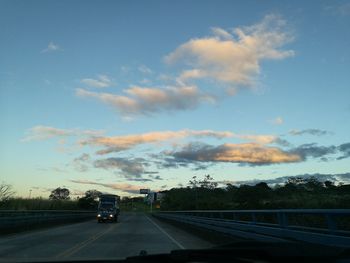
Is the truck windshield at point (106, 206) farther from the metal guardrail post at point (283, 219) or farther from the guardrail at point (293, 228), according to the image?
the metal guardrail post at point (283, 219)

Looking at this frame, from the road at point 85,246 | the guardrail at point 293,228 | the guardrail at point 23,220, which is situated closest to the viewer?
the guardrail at point 293,228

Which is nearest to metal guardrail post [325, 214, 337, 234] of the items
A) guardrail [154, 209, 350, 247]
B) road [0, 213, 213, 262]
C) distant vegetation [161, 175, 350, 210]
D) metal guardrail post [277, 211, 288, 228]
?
guardrail [154, 209, 350, 247]

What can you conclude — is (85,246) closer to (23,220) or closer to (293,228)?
(293,228)

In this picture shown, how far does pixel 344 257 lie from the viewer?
13.5 ft

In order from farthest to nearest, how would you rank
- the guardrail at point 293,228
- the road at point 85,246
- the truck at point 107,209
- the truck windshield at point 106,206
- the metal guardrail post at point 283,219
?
1. the truck windshield at point 106,206
2. the truck at point 107,209
3. the road at point 85,246
4. the metal guardrail post at point 283,219
5. the guardrail at point 293,228

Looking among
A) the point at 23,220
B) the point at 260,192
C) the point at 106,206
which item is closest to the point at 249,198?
the point at 260,192

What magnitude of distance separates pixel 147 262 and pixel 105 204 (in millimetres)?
59436

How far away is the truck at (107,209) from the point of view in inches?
2375

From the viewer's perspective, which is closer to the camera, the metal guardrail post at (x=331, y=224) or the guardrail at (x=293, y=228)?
the guardrail at (x=293, y=228)

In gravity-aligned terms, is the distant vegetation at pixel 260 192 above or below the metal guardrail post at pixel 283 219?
above

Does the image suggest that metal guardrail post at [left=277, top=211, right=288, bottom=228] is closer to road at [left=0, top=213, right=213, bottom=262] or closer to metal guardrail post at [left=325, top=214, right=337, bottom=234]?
metal guardrail post at [left=325, top=214, right=337, bottom=234]

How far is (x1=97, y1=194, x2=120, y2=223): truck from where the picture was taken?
60334mm

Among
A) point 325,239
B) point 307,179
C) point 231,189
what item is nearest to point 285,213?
point 325,239

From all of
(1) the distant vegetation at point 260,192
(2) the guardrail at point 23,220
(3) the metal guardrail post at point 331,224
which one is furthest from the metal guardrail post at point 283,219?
(1) the distant vegetation at point 260,192
